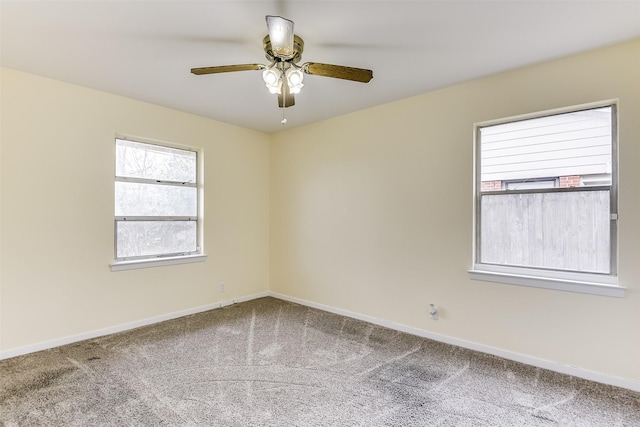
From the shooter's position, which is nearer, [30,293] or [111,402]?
[111,402]

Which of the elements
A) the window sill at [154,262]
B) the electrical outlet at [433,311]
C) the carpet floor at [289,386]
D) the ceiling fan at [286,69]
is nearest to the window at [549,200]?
the electrical outlet at [433,311]

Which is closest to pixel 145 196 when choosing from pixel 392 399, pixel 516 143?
pixel 392 399

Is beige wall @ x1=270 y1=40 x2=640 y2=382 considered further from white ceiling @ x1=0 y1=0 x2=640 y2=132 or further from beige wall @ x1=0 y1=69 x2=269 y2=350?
beige wall @ x1=0 y1=69 x2=269 y2=350

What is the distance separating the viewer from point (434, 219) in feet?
10.4

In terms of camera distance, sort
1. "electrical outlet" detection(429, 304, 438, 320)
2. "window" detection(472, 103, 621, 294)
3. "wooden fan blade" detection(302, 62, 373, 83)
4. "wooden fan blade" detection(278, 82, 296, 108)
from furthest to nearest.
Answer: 1. "electrical outlet" detection(429, 304, 438, 320)
2. "window" detection(472, 103, 621, 294)
3. "wooden fan blade" detection(278, 82, 296, 108)
4. "wooden fan blade" detection(302, 62, 373, 83)

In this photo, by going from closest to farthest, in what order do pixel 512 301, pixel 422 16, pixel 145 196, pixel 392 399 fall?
pixel 422 16, pixel 392 399, pixel 512 301, pixel 145 196

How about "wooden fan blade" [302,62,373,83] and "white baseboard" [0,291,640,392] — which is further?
"white baseboard" [0,291,640,392]

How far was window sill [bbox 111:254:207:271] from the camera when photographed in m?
3.33

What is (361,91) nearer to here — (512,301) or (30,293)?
(512,301)

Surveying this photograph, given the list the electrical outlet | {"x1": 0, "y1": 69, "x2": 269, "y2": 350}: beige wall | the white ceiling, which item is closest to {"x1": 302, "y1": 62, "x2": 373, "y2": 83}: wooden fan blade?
the white ceiling

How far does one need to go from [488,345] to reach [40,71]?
463 centimetres

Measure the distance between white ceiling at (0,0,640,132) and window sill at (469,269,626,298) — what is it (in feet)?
5.79

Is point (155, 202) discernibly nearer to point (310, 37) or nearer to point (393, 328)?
point (310, 37)

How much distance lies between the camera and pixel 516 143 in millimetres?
2793
